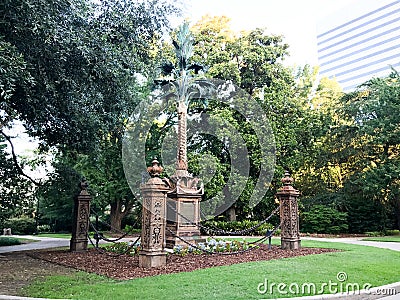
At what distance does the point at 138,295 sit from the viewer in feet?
18.0

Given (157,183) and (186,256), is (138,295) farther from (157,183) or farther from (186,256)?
(186,256)

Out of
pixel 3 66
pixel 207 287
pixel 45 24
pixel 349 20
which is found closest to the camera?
pixel 207 287

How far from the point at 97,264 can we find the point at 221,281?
378cm

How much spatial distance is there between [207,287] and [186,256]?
417 cm

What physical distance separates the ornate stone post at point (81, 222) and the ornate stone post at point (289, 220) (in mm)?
6205

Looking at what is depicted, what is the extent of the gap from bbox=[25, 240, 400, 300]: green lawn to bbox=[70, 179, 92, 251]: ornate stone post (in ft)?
14.4

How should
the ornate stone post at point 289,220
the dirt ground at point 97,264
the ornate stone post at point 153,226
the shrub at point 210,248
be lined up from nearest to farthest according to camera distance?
1. the dirt ground at point 97,264
2. the ornate stone post at point 153,226
3. the shrub at point 210,248
4. the ornate stone post at point 289,220

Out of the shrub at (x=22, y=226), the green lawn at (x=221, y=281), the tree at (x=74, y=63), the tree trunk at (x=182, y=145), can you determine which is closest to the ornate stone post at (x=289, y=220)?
the green lawn at (x=221, y=281)

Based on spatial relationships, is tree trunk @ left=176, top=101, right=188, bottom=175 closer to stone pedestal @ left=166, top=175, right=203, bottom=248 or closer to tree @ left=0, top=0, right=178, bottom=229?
stone pedestal @ left=166, top=175, right=203, bottom=248

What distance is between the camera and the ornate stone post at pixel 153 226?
818 cm

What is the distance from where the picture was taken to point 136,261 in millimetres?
9164

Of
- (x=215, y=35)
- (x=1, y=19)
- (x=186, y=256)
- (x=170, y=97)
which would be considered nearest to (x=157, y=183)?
(x=186, y=256)

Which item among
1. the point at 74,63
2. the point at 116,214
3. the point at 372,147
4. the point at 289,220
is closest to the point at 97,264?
the point at 74,63

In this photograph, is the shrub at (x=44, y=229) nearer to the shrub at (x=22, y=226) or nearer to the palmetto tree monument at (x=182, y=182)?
the shrub at (x=22, y=226)
